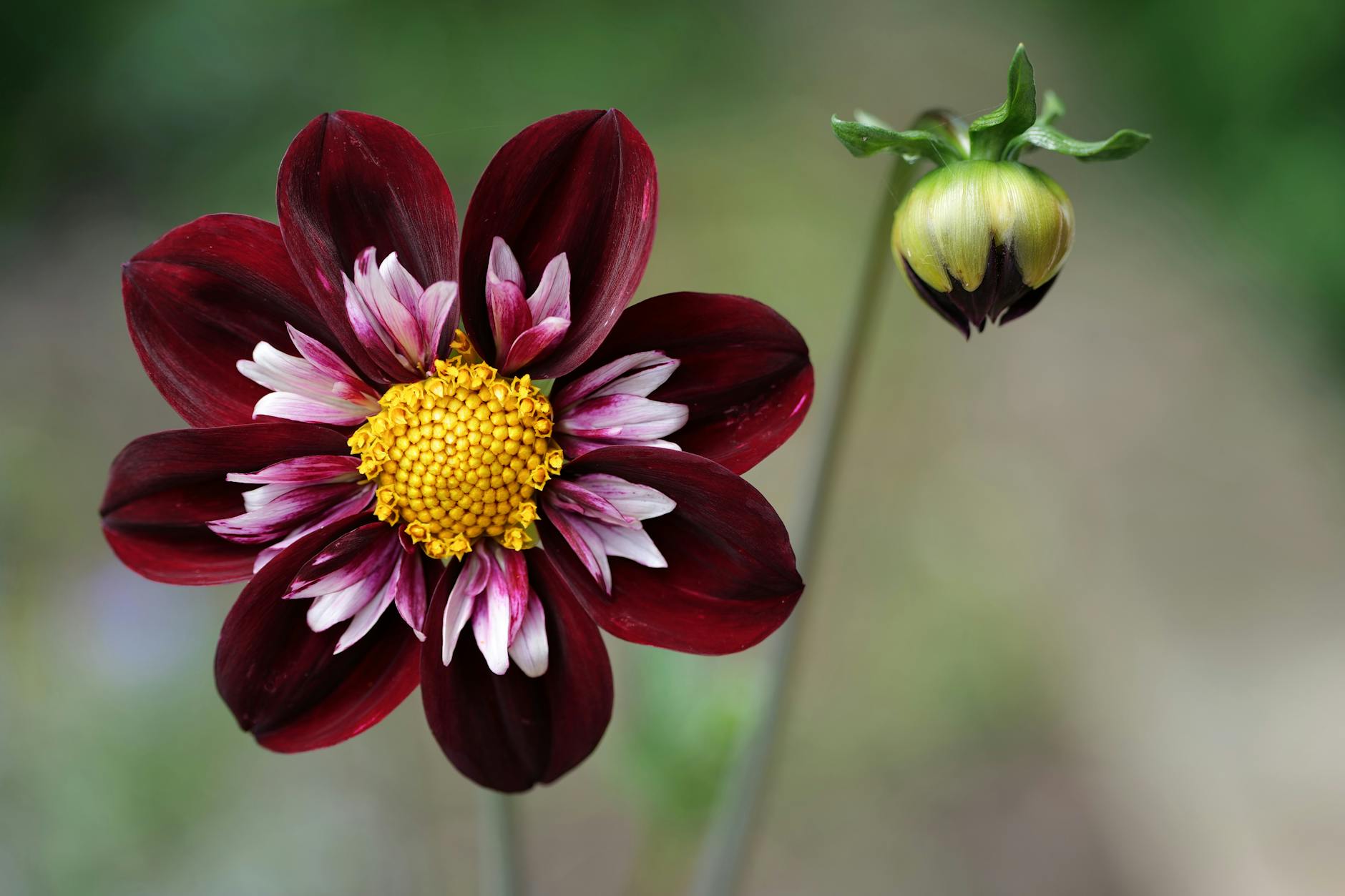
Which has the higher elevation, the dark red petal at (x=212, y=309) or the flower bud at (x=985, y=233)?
the flower bud at (x=985, y=233)

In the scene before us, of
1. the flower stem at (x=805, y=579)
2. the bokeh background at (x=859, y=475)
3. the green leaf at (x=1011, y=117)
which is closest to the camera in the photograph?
the green leaf at (x=1011, y=117)

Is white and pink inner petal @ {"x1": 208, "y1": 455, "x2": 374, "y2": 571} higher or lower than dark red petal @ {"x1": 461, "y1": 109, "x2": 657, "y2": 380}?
lower

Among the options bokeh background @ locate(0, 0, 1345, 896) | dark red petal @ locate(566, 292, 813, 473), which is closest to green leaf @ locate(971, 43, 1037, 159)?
dark red petal @ locate(566, 292, 813, 473)

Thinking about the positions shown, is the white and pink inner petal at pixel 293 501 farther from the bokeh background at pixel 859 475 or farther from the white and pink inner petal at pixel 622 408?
the bokeh background at pixel 859 475

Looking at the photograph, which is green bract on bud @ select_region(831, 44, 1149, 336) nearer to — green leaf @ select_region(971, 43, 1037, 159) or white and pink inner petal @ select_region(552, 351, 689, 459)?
green leaf @ select_region(971, 43, 1037, 159)

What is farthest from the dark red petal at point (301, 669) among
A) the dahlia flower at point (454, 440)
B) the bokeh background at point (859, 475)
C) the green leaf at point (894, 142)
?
the bokeh background at point (859, 475)

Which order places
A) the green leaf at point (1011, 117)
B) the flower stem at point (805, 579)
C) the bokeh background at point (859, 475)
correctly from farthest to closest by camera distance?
1. the bokeh background at point (859, 475)
2. the flower stem at point (805, 579)
3. the green leaf at point (1011, 117)

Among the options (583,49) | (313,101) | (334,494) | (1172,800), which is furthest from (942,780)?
(313,101)

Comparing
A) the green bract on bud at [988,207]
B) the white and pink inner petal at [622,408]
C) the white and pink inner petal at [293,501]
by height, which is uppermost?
the green bract on bud at [988,207]
